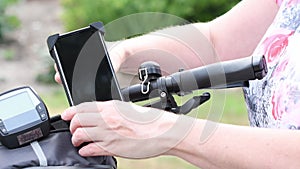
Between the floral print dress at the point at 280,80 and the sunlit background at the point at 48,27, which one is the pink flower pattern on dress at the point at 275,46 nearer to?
the floral print dress at the point at 280,80

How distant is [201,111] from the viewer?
4.68 feet

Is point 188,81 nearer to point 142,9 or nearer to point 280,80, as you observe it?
point 280,80

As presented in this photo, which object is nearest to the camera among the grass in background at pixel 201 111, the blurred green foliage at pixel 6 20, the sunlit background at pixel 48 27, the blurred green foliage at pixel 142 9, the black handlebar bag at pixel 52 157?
the black handlebar bag at pixel 52 157

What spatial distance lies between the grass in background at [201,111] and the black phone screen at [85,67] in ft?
0.50

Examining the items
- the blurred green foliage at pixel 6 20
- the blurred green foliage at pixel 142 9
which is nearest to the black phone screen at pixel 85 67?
the blurred green foliage at pixel 142 9

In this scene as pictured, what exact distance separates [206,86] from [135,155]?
0.21 m

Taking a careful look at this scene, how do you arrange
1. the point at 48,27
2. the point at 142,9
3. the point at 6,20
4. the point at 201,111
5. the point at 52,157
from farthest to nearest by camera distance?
the point at 48,27 < the point at 6,20 < the point at 142,9 < the point at 201,111 < the point at 52,157

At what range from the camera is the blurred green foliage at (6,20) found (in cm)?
629

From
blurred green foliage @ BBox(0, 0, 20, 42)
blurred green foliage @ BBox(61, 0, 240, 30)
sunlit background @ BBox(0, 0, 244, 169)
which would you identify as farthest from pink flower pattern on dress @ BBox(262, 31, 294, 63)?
blurred green foliage @ BBox(0, 0, 20, 42)

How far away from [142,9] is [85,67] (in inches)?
170

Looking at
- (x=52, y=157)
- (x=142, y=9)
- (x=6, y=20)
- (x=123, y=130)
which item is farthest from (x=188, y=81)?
(x=6, y=20)

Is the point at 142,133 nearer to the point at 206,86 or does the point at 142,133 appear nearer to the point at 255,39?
the point at 206,86

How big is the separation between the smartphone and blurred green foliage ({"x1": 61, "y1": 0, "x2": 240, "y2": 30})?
13.8 feet

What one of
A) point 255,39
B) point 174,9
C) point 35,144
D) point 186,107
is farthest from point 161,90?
point 174,9
